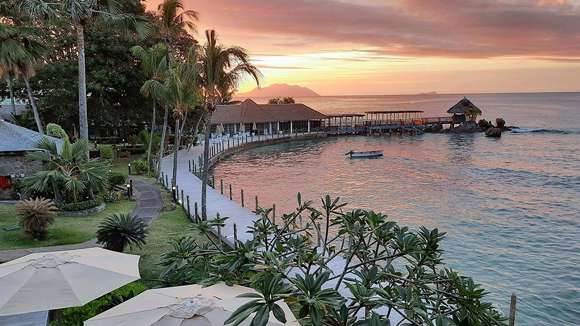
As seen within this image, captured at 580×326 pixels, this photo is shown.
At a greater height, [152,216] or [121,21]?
[121,21]

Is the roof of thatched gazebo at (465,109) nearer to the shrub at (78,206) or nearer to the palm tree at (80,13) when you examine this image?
the palm tree at (80,13)

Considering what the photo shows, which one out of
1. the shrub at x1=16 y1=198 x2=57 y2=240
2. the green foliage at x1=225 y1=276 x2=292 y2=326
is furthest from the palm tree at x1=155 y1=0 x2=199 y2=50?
the green foliage at x1=225 y1=276 x2=292 y2=326

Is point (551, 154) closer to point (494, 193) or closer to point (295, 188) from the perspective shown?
point (494, 193)

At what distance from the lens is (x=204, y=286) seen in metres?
6.45

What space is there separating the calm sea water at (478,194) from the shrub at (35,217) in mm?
14089

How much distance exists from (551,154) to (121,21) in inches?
1986

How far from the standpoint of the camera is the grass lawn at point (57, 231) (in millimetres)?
14891

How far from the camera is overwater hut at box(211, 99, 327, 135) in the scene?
63781 mm

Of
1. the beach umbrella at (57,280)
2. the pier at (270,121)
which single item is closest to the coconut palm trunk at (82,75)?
the beach umbrella at (57,280)

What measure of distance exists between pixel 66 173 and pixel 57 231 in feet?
11.4

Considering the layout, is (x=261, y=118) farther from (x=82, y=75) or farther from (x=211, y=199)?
(x=82, y=75)

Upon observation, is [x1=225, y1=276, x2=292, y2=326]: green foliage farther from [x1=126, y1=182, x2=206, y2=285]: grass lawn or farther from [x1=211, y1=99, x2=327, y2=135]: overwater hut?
[x1=211, y1=99, x2=327, y2=135]: overwater hut

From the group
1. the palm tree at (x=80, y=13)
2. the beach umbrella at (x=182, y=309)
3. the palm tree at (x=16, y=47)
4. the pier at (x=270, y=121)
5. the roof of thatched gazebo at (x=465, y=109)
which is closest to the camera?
the beach umbrella at (x=182, y=309)

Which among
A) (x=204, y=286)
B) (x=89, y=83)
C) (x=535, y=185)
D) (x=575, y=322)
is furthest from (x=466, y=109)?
(x=204, y=286)
